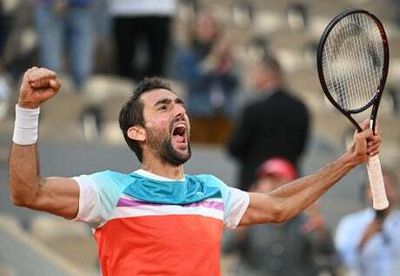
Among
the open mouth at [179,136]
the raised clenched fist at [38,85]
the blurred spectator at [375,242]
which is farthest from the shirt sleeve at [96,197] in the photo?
the blurred spectator at [375,242]

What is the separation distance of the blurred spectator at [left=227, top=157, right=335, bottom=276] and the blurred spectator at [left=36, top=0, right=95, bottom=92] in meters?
3.68

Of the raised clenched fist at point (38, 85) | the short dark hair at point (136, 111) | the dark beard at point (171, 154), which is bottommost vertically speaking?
the dark beard at point (171, 154)

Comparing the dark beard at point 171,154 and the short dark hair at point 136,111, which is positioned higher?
the short dark hair at point 136,111

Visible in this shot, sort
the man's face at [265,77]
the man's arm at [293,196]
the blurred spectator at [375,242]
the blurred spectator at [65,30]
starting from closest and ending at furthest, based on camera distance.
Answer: the man's arm at [293,196] → the blurred spectator at [375,242] → the man's face at [265,77] → the blurred spectator at [65,30]

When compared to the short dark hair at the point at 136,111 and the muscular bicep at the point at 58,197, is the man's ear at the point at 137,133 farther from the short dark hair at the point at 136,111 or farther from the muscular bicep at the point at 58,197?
the muscular bicep at the point at 58,197

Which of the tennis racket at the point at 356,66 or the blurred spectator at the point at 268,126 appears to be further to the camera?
the blurred spectator at the point at 268,126

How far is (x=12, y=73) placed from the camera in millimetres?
14656

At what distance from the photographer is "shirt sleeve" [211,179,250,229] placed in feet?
23.8

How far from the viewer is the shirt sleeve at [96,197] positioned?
22.6 feet

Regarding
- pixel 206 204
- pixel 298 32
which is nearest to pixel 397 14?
pixel 298 32

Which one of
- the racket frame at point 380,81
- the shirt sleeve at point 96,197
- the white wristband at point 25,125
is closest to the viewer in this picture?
the white wristband at point 25,125

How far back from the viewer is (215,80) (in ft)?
45.8

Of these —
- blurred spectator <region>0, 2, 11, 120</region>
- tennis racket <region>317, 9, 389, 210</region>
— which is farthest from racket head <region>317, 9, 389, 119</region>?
blurred spectator <region>0, 2, 11, 120</region>

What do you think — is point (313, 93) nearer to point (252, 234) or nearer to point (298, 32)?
point (298, 32)
